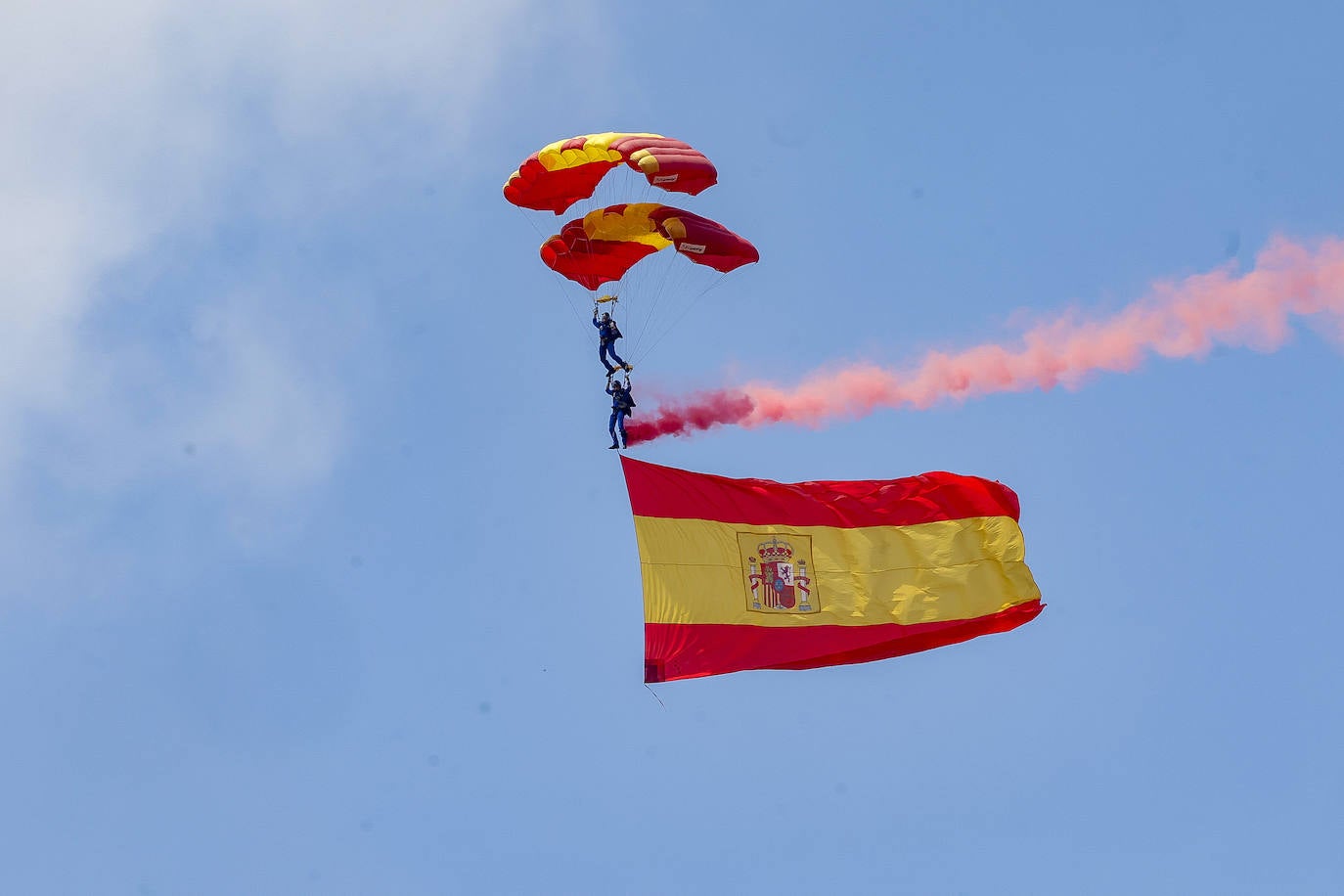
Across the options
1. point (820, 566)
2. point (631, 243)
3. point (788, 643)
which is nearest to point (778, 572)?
point (820, 566)

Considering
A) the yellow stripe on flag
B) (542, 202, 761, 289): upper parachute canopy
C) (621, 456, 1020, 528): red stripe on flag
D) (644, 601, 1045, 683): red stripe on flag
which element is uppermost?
(542, 202, 761, 289): upper parachute canopy

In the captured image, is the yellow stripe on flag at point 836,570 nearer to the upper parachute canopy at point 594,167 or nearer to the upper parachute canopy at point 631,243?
the upper parachute canopy at point 631,243

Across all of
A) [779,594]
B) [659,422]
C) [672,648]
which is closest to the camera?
[672,648]

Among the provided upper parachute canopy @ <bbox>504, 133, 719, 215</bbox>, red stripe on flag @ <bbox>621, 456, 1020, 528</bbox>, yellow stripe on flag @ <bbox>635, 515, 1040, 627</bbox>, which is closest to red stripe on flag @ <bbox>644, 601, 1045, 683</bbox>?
yellow stripe on flag @ <bbox>635, 515, 1040, 627</bbox>

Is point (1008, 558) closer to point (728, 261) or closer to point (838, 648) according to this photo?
point (838, 648)

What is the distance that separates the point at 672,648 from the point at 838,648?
8.09 feet

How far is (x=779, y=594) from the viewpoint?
24.1 m

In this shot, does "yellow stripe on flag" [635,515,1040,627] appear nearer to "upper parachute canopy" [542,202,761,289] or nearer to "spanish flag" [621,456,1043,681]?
"spanish flag" [621,456,1043,681]

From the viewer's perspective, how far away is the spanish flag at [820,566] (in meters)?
23.2

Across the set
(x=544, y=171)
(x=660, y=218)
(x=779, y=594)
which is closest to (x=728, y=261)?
(x=660, y=218)

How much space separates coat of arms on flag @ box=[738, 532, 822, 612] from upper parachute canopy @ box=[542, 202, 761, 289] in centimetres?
366

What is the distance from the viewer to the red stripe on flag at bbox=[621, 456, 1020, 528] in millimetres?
24031

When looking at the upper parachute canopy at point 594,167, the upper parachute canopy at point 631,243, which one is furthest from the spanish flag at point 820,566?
the upper parachute canopy at point 594,167

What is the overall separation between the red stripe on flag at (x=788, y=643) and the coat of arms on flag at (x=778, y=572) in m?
0.37
